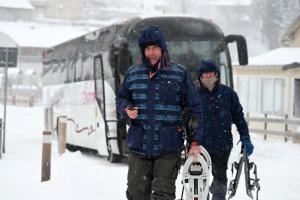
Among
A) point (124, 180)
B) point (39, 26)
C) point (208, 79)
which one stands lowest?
point (124, 180)

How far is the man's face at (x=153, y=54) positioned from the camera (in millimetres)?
5273

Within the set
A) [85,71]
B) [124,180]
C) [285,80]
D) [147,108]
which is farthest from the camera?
[285,80]

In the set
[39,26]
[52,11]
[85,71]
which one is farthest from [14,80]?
[85,71]

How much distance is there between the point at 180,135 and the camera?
5.27 meters

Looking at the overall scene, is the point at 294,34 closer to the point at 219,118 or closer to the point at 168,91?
the point at 219,118

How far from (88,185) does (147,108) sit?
4.46 meters

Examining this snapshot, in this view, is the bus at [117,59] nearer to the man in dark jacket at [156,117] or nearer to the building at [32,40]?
the man in dark jacket at [156,117]

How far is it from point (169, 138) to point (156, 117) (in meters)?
0.21

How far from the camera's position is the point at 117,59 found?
→ 12898mm

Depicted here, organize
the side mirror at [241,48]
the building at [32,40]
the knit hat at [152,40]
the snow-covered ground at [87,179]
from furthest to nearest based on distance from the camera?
1. the building at [32,40]
2. the side mirror at [241,48]
3. the snow-covered ground at [87,179]
4. the knit hat at [152,40]

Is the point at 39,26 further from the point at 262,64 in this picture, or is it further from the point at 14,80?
the point at 262,64

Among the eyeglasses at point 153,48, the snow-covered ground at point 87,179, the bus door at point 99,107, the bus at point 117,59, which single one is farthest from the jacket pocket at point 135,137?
the bus door at point 99,107

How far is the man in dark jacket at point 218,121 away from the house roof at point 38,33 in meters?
72.8

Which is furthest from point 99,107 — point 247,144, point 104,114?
point 247,144
